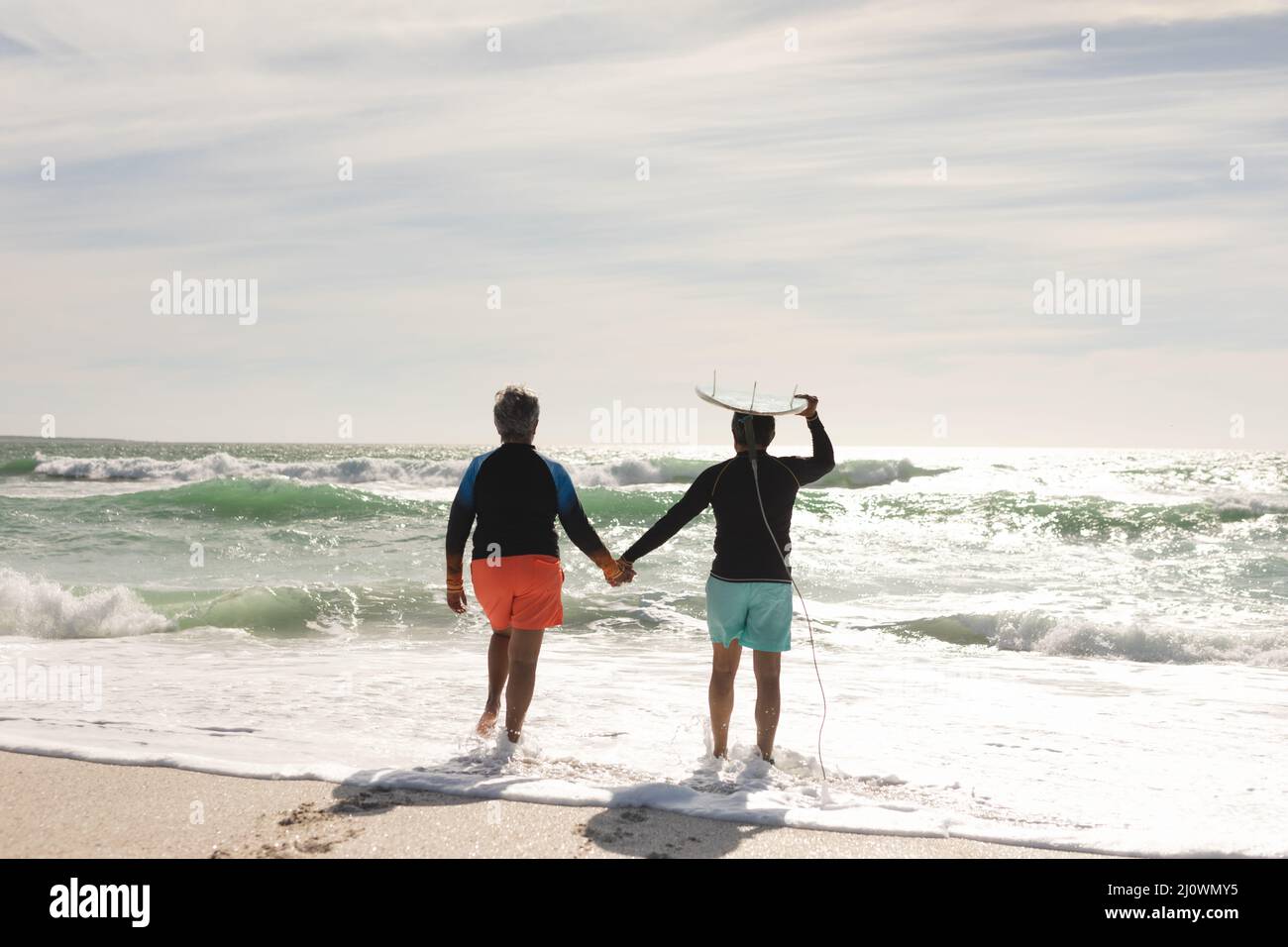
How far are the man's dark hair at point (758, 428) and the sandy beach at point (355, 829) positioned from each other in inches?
70.3

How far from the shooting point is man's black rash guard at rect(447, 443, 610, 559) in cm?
487

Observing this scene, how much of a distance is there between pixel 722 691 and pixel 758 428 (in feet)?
4.20

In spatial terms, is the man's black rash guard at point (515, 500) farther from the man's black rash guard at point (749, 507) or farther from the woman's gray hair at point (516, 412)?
the man's black rash guard at point (749, 507)

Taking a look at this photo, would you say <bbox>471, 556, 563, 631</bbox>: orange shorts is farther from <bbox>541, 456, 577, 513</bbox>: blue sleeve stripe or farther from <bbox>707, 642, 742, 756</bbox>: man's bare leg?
<bbox>707, 642, 742, 756</bbox>: man's bare leg

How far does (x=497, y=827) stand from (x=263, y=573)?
11.3 metres

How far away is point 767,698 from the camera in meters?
4.82

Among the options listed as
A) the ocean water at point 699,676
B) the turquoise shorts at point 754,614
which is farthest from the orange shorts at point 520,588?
the turquoise shorts at point 754,614

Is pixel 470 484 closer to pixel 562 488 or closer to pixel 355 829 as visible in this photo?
pixel 562 488

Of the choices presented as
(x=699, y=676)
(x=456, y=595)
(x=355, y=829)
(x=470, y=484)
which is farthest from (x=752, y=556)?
(x=699, y=676)

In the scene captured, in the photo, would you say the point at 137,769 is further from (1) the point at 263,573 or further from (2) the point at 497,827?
(1) the point at 263,573

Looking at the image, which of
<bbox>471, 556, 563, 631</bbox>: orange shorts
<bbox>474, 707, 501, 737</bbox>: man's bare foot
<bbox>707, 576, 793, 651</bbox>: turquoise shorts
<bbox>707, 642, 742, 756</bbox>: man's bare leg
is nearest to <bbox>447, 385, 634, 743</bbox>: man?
<bbox>471, 556, 563, 631</bbox>: orange shorts

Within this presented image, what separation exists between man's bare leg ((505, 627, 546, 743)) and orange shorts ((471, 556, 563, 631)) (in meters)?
0.05
